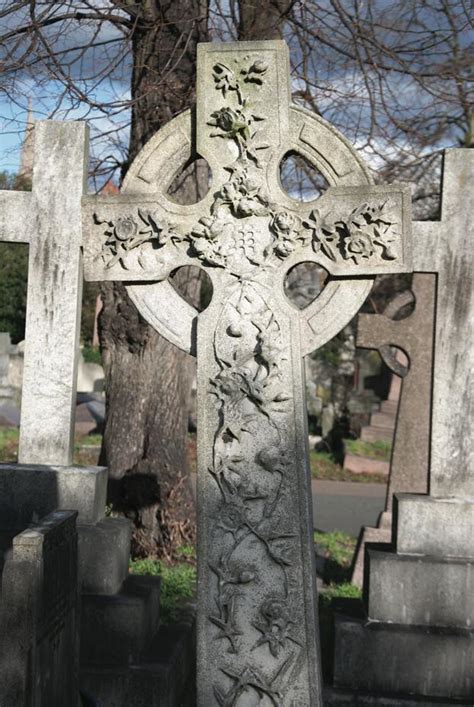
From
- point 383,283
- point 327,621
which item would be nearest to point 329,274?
point 327,621

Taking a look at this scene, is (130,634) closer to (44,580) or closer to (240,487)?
(240,487)

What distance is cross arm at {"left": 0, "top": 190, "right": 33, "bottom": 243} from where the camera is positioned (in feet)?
14.6

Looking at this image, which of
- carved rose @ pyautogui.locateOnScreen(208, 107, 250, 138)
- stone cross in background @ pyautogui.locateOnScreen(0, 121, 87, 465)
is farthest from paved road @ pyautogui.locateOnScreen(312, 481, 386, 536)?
carved rose @ pyautogui.locateOnScreen(208, 107, 250, 138)

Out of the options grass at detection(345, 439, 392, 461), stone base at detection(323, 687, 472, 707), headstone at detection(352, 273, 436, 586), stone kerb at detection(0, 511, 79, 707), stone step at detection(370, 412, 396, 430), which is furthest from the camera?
stone step at detection(370, 412, 396, 430)

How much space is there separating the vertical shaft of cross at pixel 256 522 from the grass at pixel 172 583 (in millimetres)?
1933

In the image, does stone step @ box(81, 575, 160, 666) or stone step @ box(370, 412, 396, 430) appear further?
stone step @ box(370, 412, 396, 430)

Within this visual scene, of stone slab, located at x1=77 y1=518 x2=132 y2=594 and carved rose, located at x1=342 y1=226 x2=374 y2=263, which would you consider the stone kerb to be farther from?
carved rose, located at x1=342 y1=226 x2=374 y2=263

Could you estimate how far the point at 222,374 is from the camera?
3.90 meters

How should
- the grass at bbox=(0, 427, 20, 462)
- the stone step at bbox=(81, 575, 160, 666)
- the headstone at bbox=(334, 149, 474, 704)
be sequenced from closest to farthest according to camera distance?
1. the headstone at bbox=(334, 149, 474, 704)
2. the stone step at bbox=(81, 575, 160, 666)
3. the grass at bbox=(0, 427, 20, 462)

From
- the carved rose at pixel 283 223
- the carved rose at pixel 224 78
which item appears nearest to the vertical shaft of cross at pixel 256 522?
the carved rose at pixel 283 223

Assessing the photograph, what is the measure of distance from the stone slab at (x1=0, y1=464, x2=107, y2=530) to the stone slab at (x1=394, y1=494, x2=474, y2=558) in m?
1.52

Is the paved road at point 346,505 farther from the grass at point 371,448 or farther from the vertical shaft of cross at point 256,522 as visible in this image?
the vertical shaft of cross at point 256,522

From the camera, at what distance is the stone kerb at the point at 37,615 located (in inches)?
116

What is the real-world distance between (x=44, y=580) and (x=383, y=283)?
571 inches
